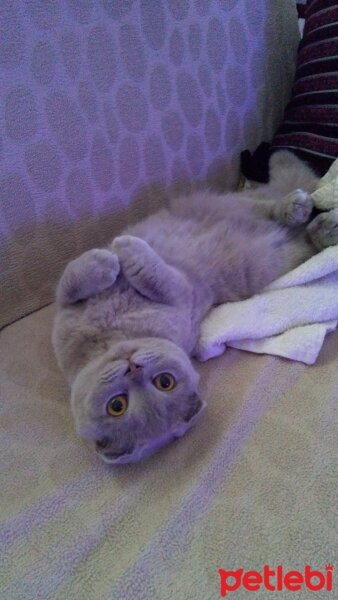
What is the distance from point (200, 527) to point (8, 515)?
0.34 metres

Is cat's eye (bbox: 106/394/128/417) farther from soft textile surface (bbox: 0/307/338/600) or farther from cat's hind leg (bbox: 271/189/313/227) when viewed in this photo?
cat's hind leg (bbox: 271/189/313/227)

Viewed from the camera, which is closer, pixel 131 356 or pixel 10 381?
pixel 131 356

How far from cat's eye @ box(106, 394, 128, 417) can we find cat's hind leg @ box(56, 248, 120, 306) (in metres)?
0.26

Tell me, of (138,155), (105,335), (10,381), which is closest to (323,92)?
(138,155)

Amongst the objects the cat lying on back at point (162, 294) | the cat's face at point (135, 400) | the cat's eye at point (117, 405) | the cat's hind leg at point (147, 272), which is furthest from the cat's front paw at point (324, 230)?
the cat's eye at point (117, 405)

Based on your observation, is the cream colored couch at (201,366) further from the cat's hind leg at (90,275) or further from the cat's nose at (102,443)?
the cat's hind leg at (90,275)

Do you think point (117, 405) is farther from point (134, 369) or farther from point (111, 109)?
point (111, 109)

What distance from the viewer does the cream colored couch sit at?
27.7 inches

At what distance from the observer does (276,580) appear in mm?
658

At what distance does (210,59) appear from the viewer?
1.35 m

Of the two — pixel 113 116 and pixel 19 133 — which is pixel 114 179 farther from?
pixel 19 133

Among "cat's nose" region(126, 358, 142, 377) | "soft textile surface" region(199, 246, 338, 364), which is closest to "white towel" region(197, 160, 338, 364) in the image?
"soft textile surface" region(199, 246, 338, 364)

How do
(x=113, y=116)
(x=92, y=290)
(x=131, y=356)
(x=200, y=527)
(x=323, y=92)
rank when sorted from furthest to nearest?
1. (x=323, y=92)
2. (x=113, y=116)
3. (x=92, y=290)
4. (x=131, y=356)
5. (x=200, y=527)

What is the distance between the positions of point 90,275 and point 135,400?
291 mm
